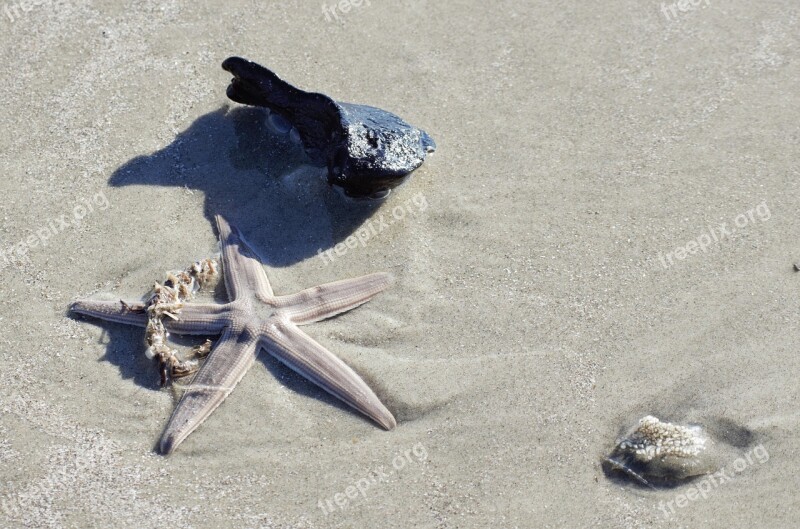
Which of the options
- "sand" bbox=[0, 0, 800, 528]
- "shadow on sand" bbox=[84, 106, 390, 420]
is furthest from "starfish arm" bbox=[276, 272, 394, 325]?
"shadow on sand" bbox=[84, 106, 390, 420]

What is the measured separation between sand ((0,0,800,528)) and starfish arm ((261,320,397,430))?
0.40 feet

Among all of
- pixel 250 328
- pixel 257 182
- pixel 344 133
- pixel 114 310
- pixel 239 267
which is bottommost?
pixel 114 310

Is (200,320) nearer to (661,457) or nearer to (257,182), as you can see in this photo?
(257,182)

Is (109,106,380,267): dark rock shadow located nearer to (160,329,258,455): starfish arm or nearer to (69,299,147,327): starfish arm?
(160,329,258,455): starfish arm

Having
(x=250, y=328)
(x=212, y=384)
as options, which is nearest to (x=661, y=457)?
(x=250, y=328)

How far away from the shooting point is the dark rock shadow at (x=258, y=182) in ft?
21.9

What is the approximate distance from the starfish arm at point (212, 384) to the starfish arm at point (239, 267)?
389 millimetres

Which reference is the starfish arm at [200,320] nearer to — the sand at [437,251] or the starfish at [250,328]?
the starfish at [250,328]

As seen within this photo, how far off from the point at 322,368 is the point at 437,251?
1.50 meters

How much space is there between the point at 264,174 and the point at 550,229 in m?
2.60

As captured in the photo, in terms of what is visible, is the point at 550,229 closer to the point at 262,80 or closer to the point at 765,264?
the point at 765,264

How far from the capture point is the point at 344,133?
6.26m

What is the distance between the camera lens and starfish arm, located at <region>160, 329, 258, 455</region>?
562 cm

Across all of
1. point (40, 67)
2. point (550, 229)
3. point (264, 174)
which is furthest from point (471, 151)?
point (40, 67)
